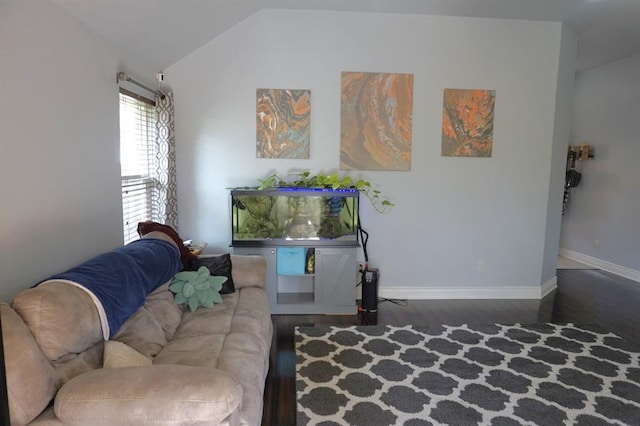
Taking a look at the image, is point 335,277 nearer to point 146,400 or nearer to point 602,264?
point 146,400

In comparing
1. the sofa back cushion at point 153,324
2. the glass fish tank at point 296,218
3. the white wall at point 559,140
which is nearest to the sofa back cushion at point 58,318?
the sofa back cushion at point 153,324

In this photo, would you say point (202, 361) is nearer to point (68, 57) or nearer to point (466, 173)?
point (68, 57)

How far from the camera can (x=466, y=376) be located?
8.89ft

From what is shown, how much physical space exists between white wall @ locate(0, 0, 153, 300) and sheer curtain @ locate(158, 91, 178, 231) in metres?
0.78

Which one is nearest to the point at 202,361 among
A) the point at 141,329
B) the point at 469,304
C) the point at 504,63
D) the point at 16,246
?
the point at 141,329

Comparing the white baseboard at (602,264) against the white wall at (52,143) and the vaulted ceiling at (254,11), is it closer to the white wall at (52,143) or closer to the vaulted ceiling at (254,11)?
the vaulted ceiling at (254,11)

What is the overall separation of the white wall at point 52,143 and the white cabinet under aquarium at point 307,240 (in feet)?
3.88

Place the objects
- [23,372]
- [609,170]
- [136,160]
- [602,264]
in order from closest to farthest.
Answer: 1. [23,372]
2. [136,160]
3. [609,170]
4. [602,264]

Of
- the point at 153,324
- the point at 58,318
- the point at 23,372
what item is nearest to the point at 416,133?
the point at 153,324

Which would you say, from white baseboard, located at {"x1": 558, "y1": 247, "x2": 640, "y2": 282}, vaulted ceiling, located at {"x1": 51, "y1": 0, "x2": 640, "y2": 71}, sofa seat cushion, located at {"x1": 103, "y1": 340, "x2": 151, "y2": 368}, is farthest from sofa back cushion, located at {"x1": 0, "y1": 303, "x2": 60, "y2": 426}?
white baseboard, located at {"x1": 558, "y1": 247, "x2": 640, "y2": 282}

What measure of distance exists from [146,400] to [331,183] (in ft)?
8.53

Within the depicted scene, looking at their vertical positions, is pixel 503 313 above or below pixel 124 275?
below

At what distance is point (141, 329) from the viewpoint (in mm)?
2070

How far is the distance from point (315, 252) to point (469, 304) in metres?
1.65
